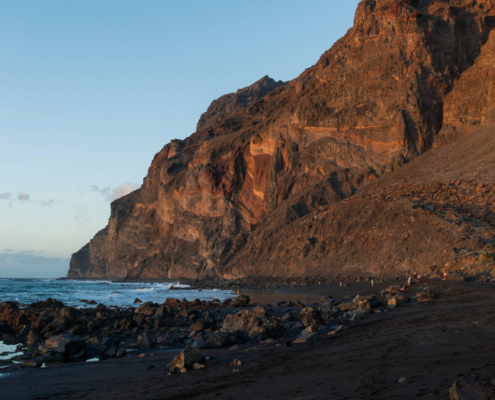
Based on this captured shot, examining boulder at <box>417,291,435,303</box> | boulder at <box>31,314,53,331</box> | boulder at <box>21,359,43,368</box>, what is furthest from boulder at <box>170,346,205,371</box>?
boulder at <box>417,291,435,303</box>

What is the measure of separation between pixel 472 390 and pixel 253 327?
9223mm

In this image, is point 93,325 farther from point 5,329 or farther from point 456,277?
point 456,277

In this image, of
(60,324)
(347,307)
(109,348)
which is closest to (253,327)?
(109,348)

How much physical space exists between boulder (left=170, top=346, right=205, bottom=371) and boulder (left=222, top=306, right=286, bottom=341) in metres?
3.73

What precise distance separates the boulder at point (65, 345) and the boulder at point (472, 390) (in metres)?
11.0

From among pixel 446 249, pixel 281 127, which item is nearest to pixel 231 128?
pixel 281 127

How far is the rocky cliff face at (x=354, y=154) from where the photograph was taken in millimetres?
41656

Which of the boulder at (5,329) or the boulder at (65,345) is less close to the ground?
the boulder at (65,345)

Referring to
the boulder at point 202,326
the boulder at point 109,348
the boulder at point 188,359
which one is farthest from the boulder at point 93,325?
the boulder at point 188,359

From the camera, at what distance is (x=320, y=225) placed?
47906 millimetres

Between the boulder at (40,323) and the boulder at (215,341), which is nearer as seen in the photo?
the boulder at (215,341)

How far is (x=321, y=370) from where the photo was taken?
773cm

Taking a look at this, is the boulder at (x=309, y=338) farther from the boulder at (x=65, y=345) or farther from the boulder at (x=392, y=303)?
the boulder at (x=392, y=303)

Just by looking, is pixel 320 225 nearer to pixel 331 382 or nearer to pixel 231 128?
pixel 331 382
